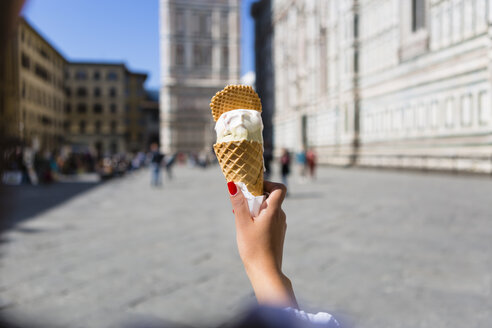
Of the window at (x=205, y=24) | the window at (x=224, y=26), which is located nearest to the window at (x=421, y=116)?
the window at (x=205, y=24)

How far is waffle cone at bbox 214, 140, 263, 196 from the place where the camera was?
809mm

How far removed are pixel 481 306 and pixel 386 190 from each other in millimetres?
7195

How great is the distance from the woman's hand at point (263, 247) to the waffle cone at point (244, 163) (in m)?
0.05

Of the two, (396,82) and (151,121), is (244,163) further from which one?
(151,121)

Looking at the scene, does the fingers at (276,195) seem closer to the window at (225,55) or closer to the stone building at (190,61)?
the stone building at (190,61)

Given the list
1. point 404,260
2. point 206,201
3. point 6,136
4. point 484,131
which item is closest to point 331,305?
point 404,260

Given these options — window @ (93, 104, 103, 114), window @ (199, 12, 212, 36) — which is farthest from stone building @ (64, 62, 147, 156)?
window @ (199, 12, 212, 36)

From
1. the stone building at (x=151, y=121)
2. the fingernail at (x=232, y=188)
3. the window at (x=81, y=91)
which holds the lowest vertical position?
the fingernail at (x=232, y=188)

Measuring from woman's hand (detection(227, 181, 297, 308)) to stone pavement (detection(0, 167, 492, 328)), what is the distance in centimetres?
29

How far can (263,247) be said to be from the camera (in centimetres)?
75

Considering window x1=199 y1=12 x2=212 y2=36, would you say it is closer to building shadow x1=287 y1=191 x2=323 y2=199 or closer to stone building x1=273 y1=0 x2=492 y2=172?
stone building x1=273 y1=0 x2=492 y2=172

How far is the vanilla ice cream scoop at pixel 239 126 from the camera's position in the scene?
32.2 inches

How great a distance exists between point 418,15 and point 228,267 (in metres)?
13.6

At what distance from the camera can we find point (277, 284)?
75 centimetres
